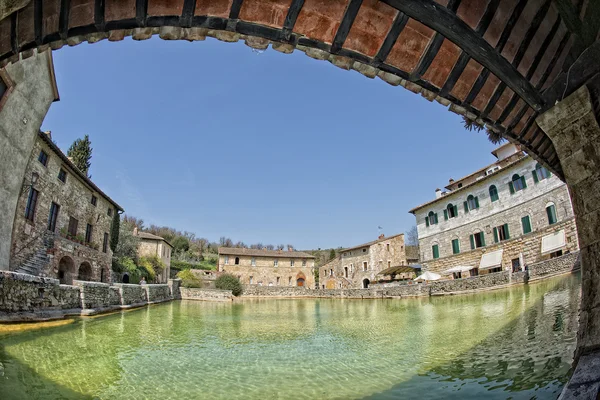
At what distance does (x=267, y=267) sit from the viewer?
49.4 metres

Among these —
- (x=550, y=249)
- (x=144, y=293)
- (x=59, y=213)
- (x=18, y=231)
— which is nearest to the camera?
(x=18, y=231)

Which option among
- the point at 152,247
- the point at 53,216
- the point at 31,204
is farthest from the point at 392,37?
the point at 152,247

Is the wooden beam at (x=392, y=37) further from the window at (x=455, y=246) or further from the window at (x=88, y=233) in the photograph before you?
the window at (x=455, y=246)

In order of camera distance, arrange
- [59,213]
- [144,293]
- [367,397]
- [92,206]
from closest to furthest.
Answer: [367,397], [59,213], [144,293], [92,206]

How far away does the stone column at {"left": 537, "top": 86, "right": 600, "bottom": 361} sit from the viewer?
9.11 ft

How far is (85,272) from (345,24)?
26983 millimetres

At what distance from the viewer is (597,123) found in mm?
2775

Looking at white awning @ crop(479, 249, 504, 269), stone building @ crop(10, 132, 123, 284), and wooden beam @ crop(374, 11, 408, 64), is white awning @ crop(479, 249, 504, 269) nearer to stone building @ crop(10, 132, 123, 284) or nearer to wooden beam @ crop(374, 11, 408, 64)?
wooden beam @ crop(374, 11, 408, 64)

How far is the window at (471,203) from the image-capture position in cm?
2721

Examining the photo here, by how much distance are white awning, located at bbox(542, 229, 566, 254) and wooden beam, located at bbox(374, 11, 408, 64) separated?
78.4 ft

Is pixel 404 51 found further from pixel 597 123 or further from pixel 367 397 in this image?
pixel 367 397

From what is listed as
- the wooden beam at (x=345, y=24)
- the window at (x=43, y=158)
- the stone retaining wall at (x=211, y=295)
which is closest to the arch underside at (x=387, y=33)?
the wooden beam at (x=345, y=24)

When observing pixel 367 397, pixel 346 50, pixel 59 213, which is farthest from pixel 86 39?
pixel 59 213

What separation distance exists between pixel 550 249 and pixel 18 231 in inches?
1186
